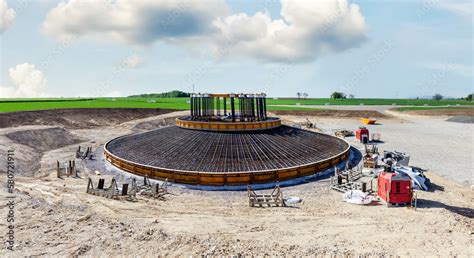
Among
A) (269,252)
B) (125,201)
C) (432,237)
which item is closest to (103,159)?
(125,201)

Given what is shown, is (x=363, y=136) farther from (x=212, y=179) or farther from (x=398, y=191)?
(x=212, y=179)

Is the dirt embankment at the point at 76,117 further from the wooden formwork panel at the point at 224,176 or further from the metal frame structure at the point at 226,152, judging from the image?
the wooden formwork panel at the point at 224,176

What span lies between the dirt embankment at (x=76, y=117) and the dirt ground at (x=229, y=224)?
41581mm

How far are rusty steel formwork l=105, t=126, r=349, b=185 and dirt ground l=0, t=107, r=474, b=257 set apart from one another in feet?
4.78

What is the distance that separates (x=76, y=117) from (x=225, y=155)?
5545 cm

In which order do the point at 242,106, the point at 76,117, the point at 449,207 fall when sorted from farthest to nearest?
the point at 76,117 < the point at 242,106 < the point at 449,207

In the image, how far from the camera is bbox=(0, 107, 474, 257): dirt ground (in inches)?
491

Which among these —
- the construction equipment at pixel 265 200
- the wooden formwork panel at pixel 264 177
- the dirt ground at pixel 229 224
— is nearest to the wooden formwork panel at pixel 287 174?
A: the wooden formwork panel at pixel 264 177

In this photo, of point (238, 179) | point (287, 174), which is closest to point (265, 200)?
point (238, 179)

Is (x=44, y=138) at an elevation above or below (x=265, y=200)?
above

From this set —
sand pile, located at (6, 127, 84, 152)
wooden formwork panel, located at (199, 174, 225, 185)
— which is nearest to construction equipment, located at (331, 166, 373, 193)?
wooden formwork panel, located at (199, 174, 225, 185)

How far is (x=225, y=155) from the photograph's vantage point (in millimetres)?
23688

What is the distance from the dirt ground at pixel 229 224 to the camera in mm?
12469

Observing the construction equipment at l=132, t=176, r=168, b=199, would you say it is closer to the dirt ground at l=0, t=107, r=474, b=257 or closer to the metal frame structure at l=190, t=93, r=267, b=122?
the dirt ground at l=0, t=107, r=474, b=257
